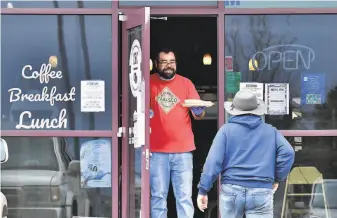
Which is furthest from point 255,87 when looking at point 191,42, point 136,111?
point 191,42

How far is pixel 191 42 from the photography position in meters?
8.43

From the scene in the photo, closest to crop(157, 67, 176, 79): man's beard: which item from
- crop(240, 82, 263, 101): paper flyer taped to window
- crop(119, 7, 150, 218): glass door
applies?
crop(119, 7, 150, 218): glass door

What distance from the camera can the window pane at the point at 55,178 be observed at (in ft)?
20.0

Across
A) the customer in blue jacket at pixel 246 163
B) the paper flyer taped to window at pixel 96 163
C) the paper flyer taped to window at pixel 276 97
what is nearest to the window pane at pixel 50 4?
the paper flyer taped to window at pixel 96 163

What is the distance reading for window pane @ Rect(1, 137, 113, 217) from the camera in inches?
239

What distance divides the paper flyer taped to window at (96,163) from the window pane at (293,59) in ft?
4.19

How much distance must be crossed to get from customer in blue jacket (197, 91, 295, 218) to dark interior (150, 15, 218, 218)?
6.79 feet

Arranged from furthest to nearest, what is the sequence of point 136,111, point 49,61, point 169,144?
1. point 49,61
2. point 169,144
3. point 136,111

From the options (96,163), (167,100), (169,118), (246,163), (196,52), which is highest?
(196,52)

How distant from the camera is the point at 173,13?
607 centimetres

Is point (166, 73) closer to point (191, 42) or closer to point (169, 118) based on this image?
point (169, 118)

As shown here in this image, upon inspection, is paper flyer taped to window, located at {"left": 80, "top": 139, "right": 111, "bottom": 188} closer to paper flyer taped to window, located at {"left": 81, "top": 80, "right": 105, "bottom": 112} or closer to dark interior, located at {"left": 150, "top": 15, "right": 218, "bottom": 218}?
paper flyer taped to window, located at {"left": 81, "top": 80, "right": 105, "bottom": 112}

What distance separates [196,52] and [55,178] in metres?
3.16

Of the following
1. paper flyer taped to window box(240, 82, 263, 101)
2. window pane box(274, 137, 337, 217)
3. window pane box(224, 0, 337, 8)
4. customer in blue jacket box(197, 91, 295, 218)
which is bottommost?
window pane box(274, 137, 337, 217)
